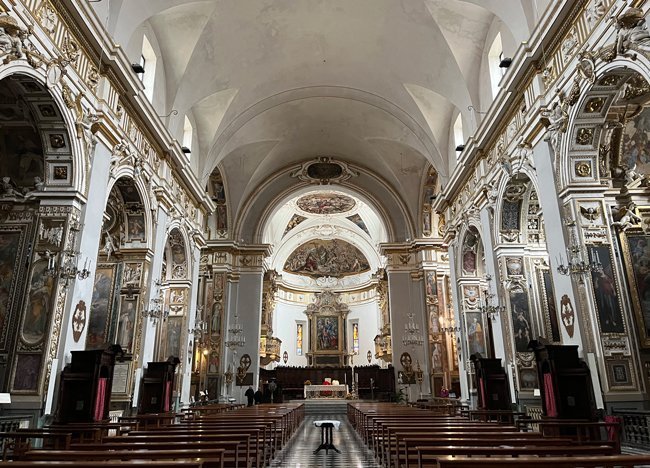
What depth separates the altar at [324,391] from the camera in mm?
24609

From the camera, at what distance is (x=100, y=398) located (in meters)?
9.02

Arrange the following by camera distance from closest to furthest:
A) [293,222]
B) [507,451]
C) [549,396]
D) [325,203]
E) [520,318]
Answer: [507,451] < [549,396] < [520,318] < [325,203] < [293,222]

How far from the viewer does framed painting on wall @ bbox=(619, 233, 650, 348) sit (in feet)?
28.7

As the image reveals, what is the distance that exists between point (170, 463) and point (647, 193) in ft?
32.3

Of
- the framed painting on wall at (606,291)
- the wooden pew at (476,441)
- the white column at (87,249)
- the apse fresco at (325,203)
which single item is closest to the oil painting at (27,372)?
the white column at (87,249)

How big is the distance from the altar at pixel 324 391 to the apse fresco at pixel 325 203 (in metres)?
11.7

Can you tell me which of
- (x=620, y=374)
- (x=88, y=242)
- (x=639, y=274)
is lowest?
(x=620, y=374)

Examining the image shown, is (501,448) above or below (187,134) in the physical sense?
below

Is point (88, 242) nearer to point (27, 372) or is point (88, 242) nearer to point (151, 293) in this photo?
point (27, 372)

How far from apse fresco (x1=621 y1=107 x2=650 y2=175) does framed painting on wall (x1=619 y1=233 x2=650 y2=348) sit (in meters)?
1.39

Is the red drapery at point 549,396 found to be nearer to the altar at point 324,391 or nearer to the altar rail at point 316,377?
the altar at point 324,391

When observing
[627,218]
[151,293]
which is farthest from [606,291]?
[151,293]

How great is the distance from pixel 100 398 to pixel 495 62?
1247 cm

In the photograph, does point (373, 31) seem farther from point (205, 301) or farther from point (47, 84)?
point (205, 301)
